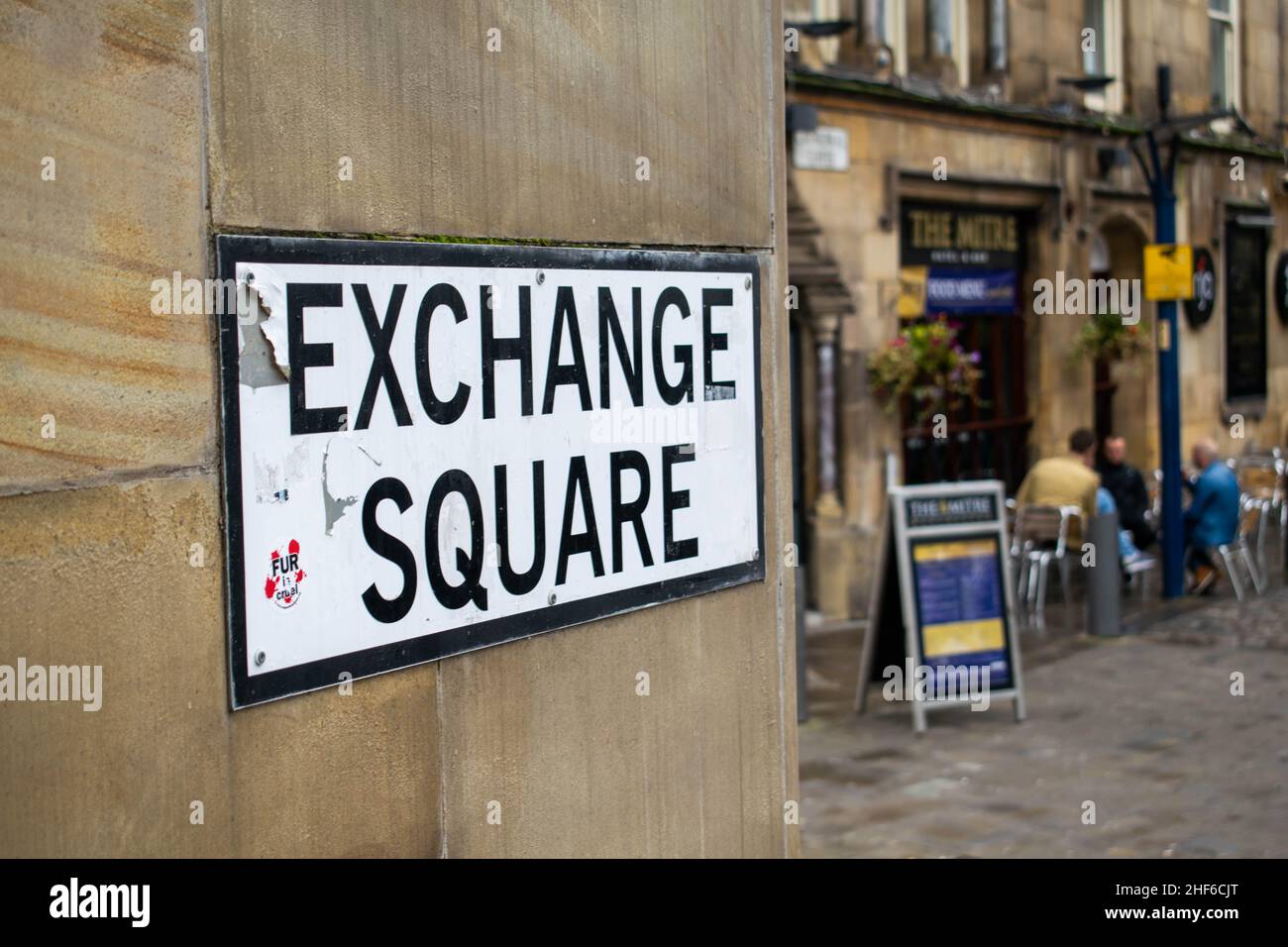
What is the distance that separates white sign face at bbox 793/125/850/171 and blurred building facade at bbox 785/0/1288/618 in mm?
21

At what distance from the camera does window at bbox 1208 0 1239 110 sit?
20.0 m

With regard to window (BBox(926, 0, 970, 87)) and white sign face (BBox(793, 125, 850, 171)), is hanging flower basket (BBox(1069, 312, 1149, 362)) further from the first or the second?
white sign face (BBox(793, 125, 850, 171))

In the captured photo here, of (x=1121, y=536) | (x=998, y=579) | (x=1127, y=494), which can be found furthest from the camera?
(x=1127, y=494)

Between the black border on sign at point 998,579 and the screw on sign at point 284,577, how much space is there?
6.52 m

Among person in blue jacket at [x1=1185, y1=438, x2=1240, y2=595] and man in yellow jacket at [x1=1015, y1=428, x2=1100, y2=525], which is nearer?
man in yellow jacket at [x1=1015, y1=428, x2=1100, y2=525]

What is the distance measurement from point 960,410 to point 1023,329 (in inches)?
55.7

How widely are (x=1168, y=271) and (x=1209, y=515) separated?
79.4 inches

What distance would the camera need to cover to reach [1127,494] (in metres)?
13.9

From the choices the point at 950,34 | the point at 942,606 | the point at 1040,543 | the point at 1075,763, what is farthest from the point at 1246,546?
the point at 1075,763

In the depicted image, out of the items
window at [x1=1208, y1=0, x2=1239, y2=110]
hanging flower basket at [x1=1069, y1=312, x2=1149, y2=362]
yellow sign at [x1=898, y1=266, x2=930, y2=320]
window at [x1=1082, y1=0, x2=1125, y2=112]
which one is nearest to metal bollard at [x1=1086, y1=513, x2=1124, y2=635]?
yellow sign at [x1=898, y1=266, x2=930, y2=320]

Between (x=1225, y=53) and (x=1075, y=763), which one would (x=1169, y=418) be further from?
(x=1225, y=53)
